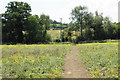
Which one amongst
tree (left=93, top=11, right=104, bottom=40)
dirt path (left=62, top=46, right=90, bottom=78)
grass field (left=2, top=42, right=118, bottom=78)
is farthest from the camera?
tree (left=93, top=11, right=104, bottom=40)

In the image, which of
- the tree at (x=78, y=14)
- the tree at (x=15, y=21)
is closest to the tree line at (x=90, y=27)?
the tree at (x=78, y=14)

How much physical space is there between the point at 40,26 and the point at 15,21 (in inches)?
404

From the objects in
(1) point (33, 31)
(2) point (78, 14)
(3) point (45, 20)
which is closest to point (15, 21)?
(1) point (33, 31)

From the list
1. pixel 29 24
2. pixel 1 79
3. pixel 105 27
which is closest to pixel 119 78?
pixel 1 79

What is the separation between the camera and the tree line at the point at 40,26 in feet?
170

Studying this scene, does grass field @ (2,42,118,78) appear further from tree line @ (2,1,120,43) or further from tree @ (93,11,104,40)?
tree @ (93,11,104,40)

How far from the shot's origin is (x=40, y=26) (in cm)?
5438

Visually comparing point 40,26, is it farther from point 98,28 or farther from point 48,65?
point 48,65

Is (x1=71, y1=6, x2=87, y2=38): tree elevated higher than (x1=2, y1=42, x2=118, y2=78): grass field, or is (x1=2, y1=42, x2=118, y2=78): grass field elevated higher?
(x1=71, y1=6, x2=87, y2=38): tree

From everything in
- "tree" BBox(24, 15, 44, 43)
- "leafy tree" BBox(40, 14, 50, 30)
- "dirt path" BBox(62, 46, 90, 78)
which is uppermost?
"leafy tree" BBox(40, 14, 50, 30)

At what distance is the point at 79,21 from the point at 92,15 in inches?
289

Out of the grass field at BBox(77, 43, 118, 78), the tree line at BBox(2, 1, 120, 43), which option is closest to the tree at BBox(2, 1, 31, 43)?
the tree line at BBox(2, 1, 120, 43)

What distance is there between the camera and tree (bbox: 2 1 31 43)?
50.8 m

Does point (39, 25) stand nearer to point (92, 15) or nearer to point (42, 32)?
point (42, 32)
